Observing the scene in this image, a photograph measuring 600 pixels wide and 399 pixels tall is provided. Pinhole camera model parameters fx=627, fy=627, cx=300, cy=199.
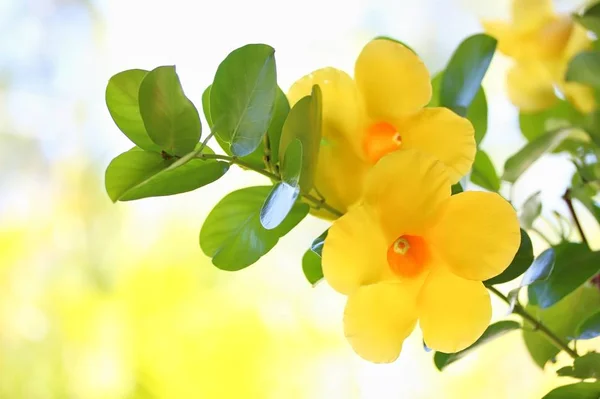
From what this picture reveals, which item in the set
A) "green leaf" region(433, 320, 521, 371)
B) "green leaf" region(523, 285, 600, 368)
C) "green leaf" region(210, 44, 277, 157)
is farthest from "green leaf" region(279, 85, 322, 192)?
"green leaf" region(523, 285, 600, 368)

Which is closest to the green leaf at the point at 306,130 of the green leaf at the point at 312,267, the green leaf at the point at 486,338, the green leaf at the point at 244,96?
the green leaf at the point at 244,96

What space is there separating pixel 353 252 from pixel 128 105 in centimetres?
19

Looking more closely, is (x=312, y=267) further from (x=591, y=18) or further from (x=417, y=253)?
(x=591, y=18)

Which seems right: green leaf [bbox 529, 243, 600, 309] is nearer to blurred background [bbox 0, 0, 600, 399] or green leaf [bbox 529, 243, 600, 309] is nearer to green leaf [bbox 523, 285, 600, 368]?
green leaf [bbox 523, 285, 600, 368]

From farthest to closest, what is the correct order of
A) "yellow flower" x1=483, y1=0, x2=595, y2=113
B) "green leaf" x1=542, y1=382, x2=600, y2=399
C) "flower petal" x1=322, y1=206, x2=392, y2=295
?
"yellow flower" x1=483, y1=0, x2=595, y2=113 → "green leaf" x1=542, y1=382, x2=600, y2=399 → "flower petal" x1=322, y1=206, x2=392, y2=295

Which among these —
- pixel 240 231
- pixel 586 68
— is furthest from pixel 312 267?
pixel 586 68

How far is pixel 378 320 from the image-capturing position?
0.43m

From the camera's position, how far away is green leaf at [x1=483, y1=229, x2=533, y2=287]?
51 centimetres

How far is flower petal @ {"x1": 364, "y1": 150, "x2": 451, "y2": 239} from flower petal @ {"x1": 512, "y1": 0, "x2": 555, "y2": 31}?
40cm

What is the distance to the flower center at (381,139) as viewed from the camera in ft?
1.67

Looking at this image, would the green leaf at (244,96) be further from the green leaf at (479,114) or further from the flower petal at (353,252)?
the green leaf at (479,114)

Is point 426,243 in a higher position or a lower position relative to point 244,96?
lower

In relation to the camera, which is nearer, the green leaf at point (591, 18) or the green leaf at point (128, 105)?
the green leaf at point (128, 105)

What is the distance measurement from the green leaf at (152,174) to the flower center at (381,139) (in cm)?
12
